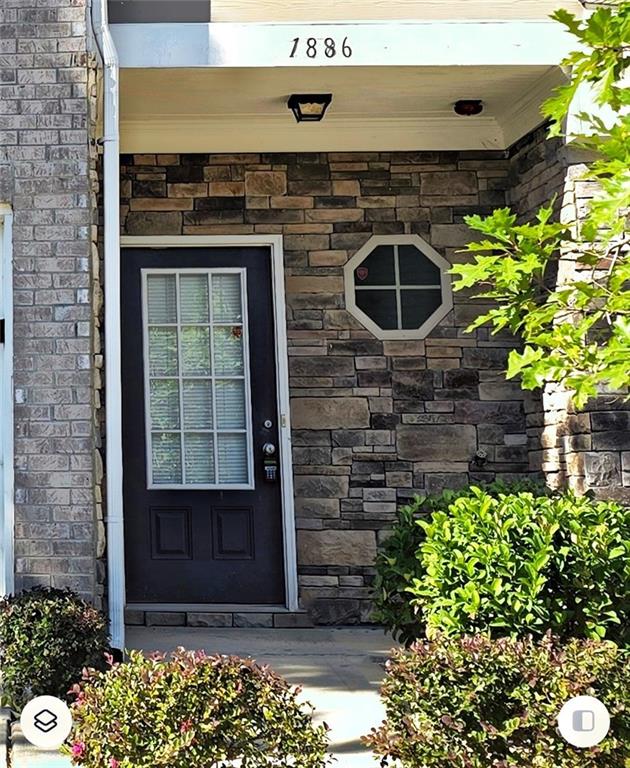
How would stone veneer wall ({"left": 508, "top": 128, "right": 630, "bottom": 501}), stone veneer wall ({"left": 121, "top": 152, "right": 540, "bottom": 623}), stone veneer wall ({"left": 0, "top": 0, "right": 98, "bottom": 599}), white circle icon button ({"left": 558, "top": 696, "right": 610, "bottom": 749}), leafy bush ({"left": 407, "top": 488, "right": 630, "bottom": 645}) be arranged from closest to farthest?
white circle icon button ({"left": 558, "top": 696, "right": 610, "bottom": 749})
leafy bush ({"left": 407, "top": 488, "right": 630, "bottom": 645})
stone veneer wall ({"left": 0, "top": 0, "right": 98, "bottom": 599})
stone veneer wall ({"left": 508, "top": 128, "right": 630, "bottom": 501})
stone veneer wall ({"left": 121, "top": 152, "right": 540, "bottom": 623})

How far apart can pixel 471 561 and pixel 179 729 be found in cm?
148

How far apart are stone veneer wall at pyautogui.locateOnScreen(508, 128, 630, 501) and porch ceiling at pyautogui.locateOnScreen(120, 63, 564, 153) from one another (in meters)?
0.31

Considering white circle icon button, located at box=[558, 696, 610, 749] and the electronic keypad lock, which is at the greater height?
the electronic keypad lock

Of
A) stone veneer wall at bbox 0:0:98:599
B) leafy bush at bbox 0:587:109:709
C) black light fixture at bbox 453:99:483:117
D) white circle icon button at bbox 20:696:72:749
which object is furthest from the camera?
black light fixture at bbox 453:99:483:117

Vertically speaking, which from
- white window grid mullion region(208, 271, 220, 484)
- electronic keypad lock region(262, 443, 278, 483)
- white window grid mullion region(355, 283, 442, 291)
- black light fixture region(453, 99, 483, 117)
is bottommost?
electronic keypad lock region(262, 443, 278, 483)

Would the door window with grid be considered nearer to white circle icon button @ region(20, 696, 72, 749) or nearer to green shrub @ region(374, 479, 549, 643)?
green shrub @ region(374, 479, 549, 643)

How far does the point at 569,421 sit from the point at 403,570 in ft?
6.20

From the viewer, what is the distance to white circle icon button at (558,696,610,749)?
3.40 m

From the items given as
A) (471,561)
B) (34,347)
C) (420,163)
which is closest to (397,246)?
(420,163)

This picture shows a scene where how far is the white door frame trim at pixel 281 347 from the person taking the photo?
7113 mm

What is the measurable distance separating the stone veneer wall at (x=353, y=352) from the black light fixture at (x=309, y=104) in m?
0.59

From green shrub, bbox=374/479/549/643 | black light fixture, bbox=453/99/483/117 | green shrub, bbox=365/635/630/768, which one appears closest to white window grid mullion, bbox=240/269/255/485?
black light fixture, bbox=453/99/483/117

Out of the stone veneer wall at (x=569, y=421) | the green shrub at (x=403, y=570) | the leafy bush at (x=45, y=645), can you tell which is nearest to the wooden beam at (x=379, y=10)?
the stone veneer wall at (x=569, y=421)

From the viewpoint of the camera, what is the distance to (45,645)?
4.76 m
